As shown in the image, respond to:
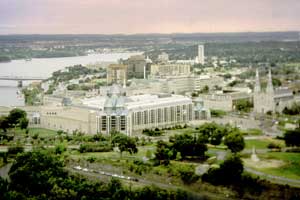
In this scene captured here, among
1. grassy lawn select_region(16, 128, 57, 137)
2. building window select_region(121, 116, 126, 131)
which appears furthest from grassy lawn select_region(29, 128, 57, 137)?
building window select_region(121, 116, 126, 131)

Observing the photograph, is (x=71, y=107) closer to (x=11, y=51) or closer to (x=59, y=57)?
(x=11, y=51)

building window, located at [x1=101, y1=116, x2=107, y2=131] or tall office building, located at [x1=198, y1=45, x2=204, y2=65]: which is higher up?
tall office building, located at [x1=198, y1=45, x2=204, y2=65]

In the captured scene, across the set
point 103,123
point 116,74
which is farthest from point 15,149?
point 116,74

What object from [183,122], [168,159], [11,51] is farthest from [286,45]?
[11,51]

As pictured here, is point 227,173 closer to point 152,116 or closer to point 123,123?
point 123,123

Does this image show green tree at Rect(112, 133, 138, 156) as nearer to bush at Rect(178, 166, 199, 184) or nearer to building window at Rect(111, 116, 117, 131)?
bush at Rect(178, 166, 199, 184)

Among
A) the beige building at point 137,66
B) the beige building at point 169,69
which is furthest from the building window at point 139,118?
the beige building at point 137,66

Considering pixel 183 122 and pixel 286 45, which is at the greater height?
pixel 286 45

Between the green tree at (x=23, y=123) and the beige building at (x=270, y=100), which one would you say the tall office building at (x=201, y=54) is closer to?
the beige building at (x=270, y=100)
